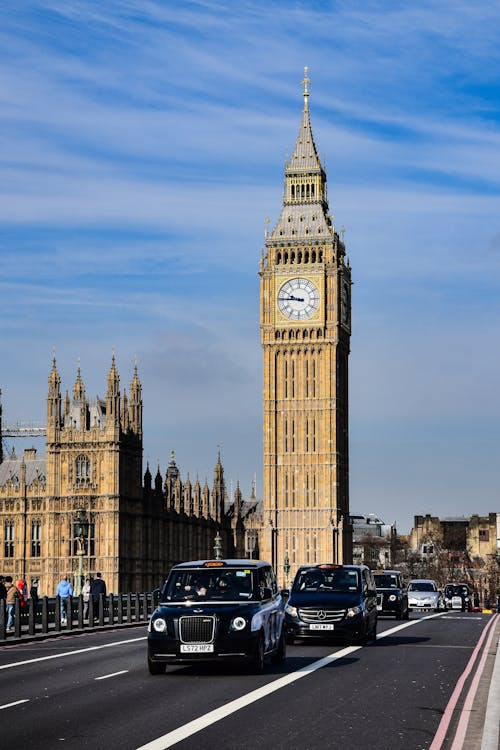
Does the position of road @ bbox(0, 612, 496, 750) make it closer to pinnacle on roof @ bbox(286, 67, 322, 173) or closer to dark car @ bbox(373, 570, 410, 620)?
dark car @ bbox(373, 570, 410, 620)

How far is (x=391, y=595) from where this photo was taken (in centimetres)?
4388

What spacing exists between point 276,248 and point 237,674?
114004mm

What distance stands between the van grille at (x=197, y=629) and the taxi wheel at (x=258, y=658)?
0.76 m

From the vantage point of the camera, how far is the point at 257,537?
136 m

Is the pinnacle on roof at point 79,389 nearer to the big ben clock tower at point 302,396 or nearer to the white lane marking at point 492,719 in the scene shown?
the big ben clock tower at point 302,396

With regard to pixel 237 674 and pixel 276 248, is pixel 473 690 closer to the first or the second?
pixel 237 674

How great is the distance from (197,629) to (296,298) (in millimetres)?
112094

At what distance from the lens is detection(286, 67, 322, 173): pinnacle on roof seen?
14162 centimetres

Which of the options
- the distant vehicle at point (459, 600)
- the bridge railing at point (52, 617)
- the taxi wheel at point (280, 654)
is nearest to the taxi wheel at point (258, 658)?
the taxi wheel at point (280, 654)

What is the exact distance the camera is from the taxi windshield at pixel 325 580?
30438 millimetres

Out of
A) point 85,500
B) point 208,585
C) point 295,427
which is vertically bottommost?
point 208,585

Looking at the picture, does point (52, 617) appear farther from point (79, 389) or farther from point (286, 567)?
point (286, 567)

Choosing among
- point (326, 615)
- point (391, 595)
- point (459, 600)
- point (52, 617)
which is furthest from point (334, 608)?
point (459, 600)

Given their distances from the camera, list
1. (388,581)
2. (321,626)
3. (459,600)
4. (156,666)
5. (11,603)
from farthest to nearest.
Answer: (459,600)
(388,581)
(11,603)
(321,626)
(156,666)
